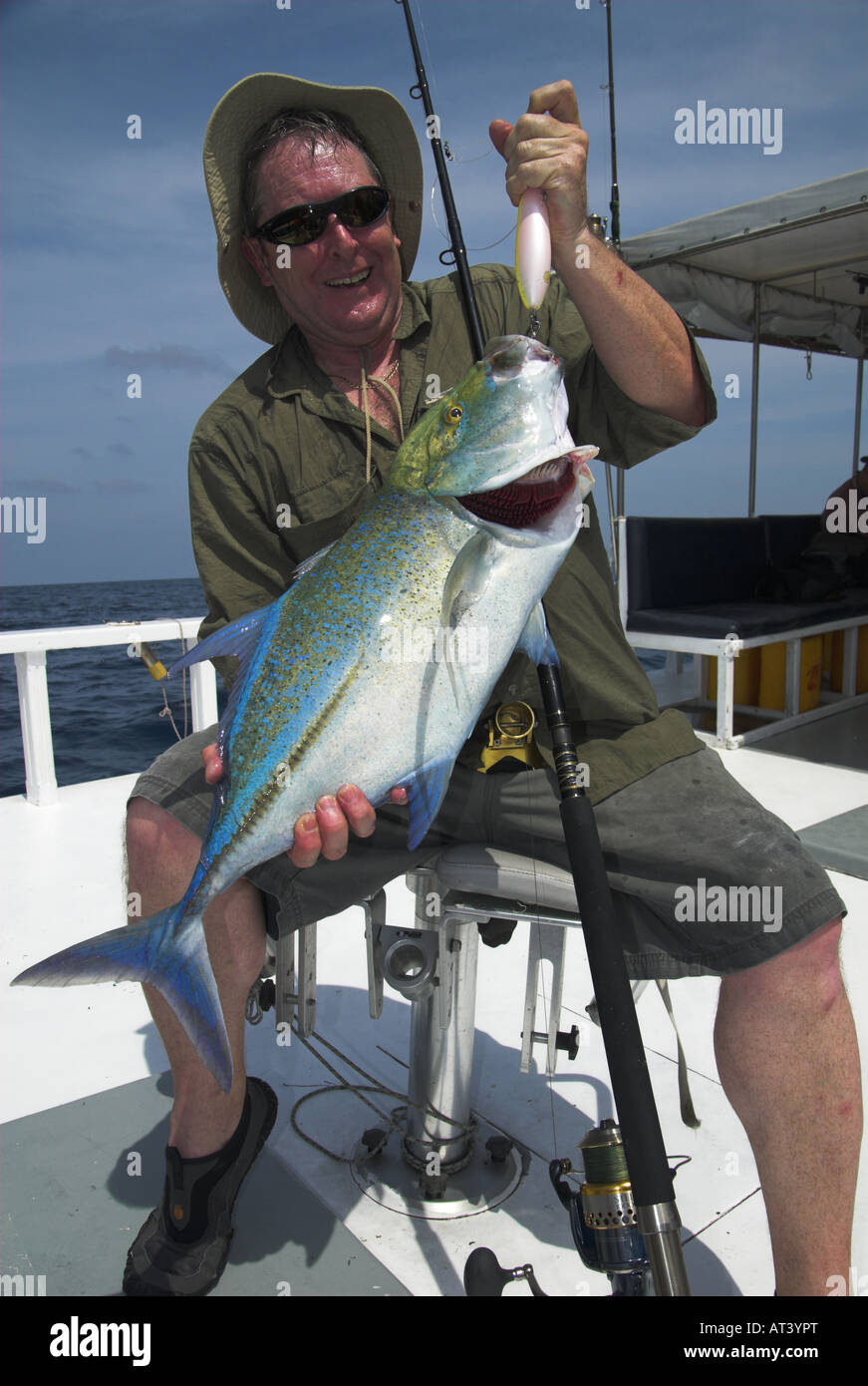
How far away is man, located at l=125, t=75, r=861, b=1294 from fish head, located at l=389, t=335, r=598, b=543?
36 cm

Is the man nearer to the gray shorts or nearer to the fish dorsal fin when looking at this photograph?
the gray shorts

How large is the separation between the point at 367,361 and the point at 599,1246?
6.44 feet

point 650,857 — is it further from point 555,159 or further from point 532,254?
point 555,159

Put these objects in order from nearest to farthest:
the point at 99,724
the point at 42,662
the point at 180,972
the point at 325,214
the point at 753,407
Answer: the point at 180,972 → the point at 325,214 → the point at 42,662 → the point at 753,407 → the point at 99,724

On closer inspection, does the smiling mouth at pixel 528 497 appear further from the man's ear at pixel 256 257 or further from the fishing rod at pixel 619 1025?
the man's ear at pixel 256 257

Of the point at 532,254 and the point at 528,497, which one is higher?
the point at 532,254

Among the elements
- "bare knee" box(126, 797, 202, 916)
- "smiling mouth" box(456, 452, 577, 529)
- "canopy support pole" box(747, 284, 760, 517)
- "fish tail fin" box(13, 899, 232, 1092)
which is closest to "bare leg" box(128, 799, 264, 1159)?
"bare knee" box(126, 797, 202, 916)

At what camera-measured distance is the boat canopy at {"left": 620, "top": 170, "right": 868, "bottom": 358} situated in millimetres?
5570

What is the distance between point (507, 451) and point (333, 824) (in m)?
0.70

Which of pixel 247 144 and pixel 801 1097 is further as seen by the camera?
pixel 247 144

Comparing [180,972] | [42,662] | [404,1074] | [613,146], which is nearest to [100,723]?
[42,662]

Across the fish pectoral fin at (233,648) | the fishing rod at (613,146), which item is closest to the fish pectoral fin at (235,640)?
the fish pectoral fin at (233,648)

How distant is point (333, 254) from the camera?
6.68ft

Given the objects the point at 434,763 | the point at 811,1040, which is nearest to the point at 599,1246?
the point at 811,1040
